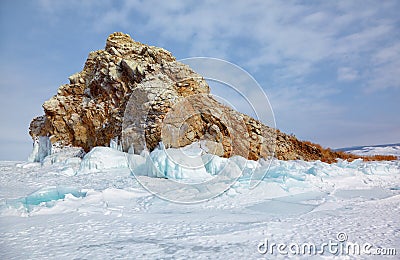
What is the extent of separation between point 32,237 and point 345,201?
185 inches

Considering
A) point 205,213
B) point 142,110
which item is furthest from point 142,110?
point 205,213

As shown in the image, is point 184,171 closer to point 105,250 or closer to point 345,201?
point 345,201

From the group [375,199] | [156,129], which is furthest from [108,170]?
[375,199]

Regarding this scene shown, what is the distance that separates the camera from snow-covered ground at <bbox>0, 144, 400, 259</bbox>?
8.93 ft

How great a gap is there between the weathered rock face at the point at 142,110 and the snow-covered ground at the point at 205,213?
3.19 metres

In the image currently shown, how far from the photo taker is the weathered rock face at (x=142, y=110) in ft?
37.7

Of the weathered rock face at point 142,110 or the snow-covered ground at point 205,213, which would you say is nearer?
the snow-covered ground at point 205,213

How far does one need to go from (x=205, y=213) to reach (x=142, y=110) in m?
8.26

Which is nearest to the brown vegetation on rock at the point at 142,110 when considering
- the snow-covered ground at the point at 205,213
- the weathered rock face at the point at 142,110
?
the weathered rock face at the point at 142,110

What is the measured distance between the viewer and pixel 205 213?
443cm

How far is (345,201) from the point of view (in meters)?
4.91

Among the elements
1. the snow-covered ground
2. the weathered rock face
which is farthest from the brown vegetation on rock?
the snow-covered ground

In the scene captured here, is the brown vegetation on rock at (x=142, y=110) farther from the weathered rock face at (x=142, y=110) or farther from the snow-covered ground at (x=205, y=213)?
the snow-covered ground at (x=205, y=213)

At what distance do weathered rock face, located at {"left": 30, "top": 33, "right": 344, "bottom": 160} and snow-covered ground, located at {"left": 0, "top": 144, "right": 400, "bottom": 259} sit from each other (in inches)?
125
